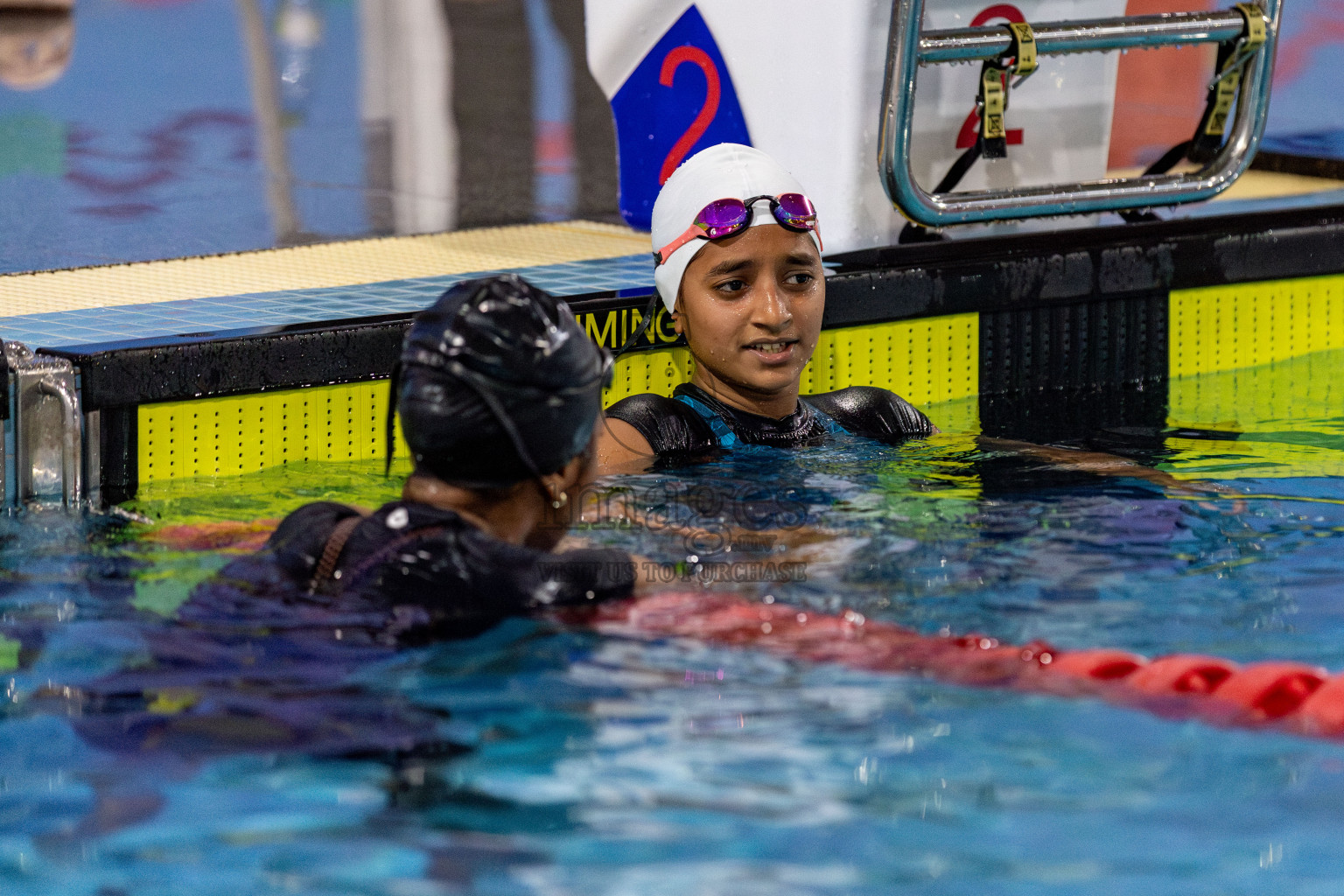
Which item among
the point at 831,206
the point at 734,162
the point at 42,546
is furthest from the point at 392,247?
the point at 42,546

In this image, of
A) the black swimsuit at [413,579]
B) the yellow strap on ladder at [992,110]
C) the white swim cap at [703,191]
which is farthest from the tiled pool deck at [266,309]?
the black swimsuit at [413,579]

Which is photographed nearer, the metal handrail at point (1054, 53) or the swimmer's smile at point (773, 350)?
the swimmer's smile at point (773, 350)

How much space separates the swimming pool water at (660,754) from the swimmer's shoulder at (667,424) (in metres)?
0.71

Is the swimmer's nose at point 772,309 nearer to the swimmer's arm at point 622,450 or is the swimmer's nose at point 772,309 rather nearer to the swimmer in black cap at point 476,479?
the swimmer's arm at point 622,450

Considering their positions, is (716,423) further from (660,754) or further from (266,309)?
(660,754)

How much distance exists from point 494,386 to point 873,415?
6.66 ft

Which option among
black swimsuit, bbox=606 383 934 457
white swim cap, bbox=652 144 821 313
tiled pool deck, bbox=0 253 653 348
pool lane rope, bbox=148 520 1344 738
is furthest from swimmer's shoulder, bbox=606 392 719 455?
pool lane rope, bbox=148 520 1344 738

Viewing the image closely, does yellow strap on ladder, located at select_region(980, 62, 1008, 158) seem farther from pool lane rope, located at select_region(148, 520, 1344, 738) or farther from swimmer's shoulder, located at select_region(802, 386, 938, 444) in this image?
pool lane rope, located at select_region(148, 520, 1344, 738)

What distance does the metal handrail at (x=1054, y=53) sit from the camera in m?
4.86

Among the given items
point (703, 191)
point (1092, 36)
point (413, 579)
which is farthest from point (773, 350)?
point (1092, 36)

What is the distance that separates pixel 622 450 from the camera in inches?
157

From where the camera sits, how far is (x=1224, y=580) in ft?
10.6

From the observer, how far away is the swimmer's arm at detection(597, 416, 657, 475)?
3.97 metres

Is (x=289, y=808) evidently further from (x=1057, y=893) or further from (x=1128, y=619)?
(x=1128, y=619)
